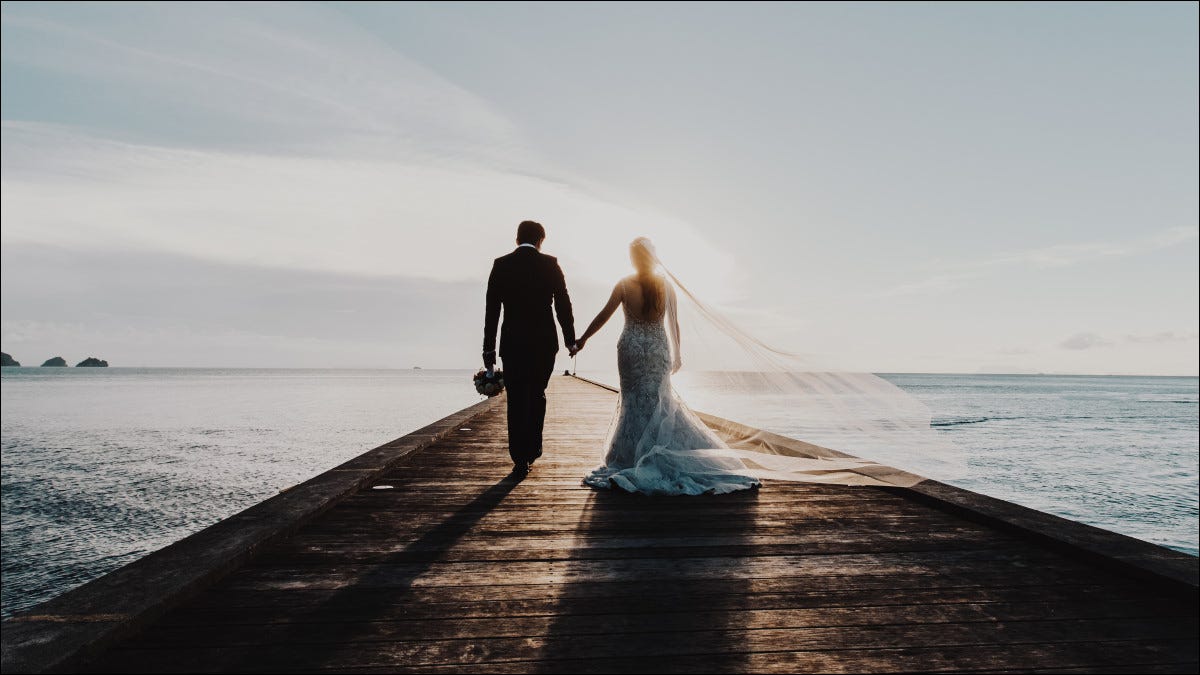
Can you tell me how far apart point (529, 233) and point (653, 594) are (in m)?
4.02

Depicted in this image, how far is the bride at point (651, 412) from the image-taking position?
5512 millimetres

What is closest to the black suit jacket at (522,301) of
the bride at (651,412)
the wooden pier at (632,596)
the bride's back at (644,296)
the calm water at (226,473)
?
the bride at (651,412)

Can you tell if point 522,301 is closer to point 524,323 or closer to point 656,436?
point 524,323

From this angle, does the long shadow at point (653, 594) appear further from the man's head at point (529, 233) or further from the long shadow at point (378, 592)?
the man's head at point (529, 233)

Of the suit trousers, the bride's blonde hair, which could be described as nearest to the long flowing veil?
the bride's blonde hair

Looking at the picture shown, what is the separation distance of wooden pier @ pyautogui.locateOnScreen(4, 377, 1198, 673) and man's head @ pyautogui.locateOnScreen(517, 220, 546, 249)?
104 inches

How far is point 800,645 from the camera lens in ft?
8.04

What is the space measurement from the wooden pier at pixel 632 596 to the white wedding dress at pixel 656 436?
0.70m

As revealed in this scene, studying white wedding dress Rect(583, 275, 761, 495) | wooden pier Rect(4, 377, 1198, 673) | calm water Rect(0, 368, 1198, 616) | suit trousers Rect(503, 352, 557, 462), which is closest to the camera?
wooden pier Rect(4, 377, 1198, 673)

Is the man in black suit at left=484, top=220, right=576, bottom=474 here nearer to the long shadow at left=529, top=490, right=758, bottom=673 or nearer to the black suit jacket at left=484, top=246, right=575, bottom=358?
the black suit jacket at left=484, top=246, right=575, bottom=358

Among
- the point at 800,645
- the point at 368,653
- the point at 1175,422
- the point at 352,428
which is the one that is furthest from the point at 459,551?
the point at 1175,422

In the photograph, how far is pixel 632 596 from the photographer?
292cm

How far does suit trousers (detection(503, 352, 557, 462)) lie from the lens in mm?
6020

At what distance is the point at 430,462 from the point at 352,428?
25.9m
